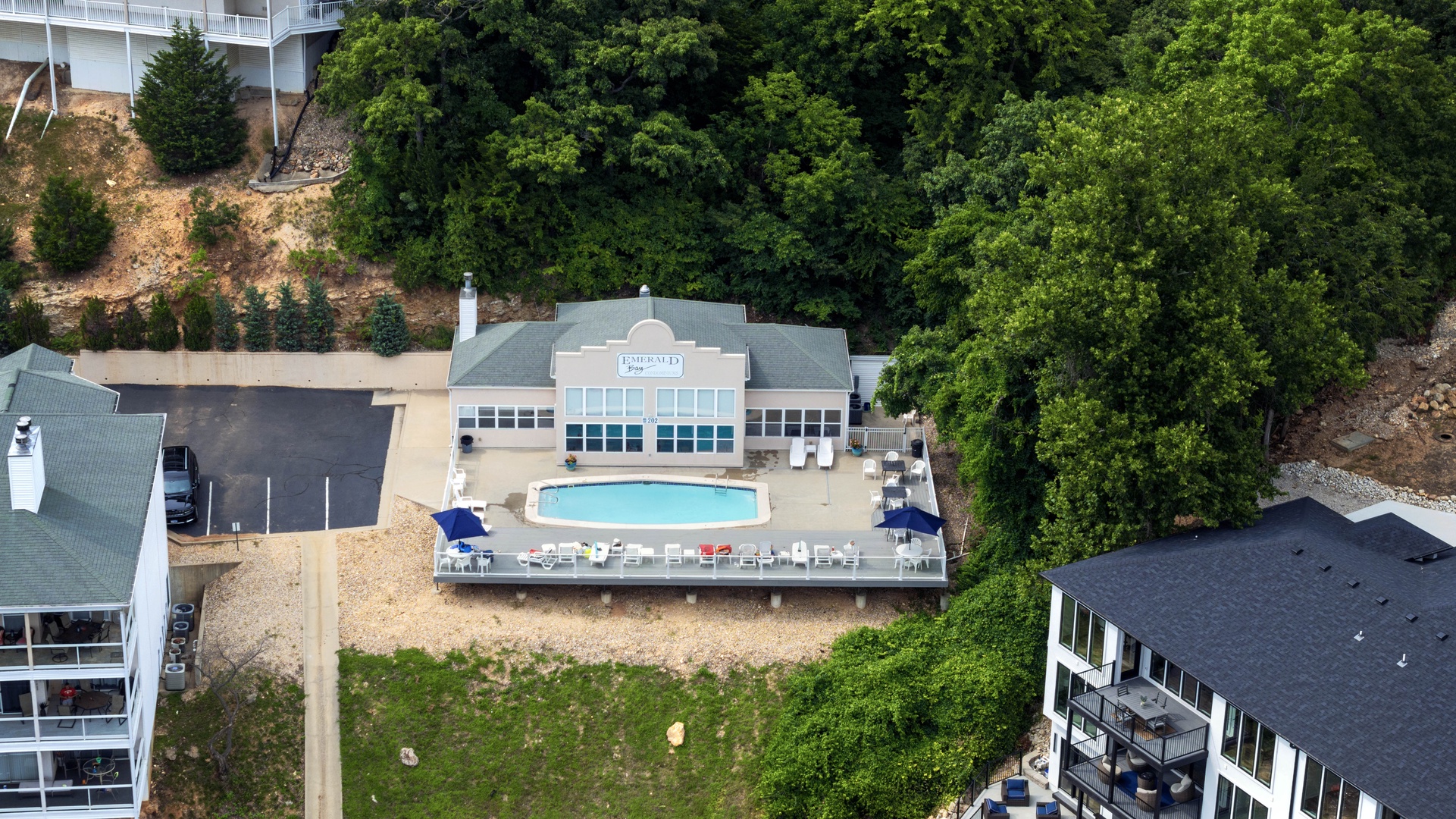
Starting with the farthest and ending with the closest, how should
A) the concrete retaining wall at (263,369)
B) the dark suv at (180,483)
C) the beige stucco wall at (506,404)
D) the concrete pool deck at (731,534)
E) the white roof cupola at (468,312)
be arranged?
1. the concrete retaining wall at (263,369)
2. the white roof cupola at (468,312)
3. the beige stucco wall at (506,404)
4. the dark suv at (180,483)
5. the concrete pool deck at (731,534)

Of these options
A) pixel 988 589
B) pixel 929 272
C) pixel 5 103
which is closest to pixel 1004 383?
pixel 988 589

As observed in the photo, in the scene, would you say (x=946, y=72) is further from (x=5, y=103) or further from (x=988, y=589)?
(x=5, y=103)

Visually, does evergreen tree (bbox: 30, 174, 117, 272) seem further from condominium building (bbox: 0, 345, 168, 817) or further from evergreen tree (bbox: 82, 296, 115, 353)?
condominium building (bbox: 0, 345, 168, 817)

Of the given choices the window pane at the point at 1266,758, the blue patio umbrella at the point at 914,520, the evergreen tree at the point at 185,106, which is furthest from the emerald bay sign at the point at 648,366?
the window pane at the point at 1266,758

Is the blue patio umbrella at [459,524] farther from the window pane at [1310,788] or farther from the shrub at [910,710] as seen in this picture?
the window pane at [1310,788]

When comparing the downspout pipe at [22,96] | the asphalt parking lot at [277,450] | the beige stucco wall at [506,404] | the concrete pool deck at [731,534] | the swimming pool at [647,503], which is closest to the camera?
the concrete pool deck at [731,534]

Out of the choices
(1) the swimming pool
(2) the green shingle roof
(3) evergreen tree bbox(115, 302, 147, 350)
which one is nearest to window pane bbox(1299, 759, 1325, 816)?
(1) the swimming pool
